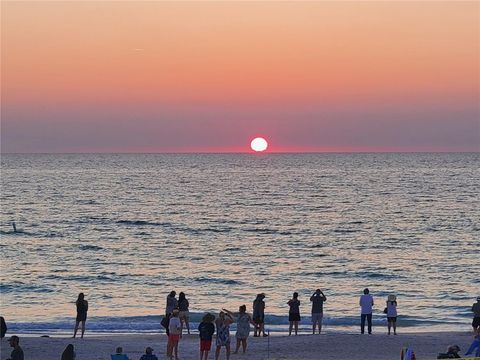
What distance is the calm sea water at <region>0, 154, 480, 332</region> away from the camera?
36.7m

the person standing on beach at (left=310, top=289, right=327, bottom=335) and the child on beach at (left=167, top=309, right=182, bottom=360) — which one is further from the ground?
the person standing on beach at (left=310, top=289, right=327, bottom=335)

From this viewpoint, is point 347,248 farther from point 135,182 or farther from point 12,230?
point 135,182

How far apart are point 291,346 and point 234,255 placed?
2988 cm

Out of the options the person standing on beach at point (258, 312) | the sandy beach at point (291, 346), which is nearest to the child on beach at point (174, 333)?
the sandy beach at point (291, 346)

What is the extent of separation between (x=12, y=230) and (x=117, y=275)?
90.3 ft

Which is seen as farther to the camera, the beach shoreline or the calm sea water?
the calm sea water

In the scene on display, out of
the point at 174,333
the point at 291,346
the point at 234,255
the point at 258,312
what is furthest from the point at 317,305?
the point at 234,255

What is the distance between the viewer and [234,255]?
54594mm

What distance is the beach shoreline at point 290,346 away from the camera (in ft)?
77.5

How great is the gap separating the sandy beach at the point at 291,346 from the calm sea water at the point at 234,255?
5.67 meters

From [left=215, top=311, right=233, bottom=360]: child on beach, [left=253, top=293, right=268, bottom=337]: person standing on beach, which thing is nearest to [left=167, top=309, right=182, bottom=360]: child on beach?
[left=215, top=311, right=233, bottom=360]: child on beach

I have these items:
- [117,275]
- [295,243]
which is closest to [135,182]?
[295,243]

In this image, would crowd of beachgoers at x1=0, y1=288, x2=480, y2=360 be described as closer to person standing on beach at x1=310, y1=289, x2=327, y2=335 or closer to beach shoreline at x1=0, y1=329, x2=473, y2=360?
person standing on beach at x1=310, y1=289, x2=327, y2=335

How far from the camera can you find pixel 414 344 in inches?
987
